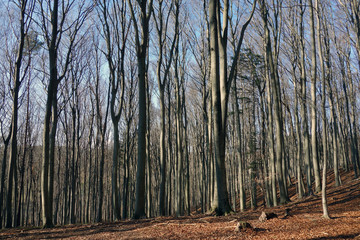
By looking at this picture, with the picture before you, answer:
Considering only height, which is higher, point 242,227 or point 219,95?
point 219,95

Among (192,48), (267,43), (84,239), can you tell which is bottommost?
(84,239)

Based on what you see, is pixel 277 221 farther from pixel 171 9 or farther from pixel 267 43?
pixel 171 9

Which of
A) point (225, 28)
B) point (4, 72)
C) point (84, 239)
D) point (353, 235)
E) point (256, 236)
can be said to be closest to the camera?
point (353, 235)

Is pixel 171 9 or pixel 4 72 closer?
pixel 171 9

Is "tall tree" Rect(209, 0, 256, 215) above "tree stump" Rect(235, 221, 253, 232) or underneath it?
above

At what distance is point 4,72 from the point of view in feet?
49.5

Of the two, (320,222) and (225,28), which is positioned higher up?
(225,28)

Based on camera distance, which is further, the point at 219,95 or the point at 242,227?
the point at 219,95

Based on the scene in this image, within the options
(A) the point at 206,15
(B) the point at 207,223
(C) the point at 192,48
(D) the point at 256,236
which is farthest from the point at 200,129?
(D) the point at 256,236

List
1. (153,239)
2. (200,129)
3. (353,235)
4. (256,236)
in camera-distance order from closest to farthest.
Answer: (353,235)
(256,236)
(153,239)
(200,129)

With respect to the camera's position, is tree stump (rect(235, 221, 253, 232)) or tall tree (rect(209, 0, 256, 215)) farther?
tall tree (rect(209, 0, 256, 215))

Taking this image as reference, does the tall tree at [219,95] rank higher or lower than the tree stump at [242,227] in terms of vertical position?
higher

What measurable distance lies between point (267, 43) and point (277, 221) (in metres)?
7.48

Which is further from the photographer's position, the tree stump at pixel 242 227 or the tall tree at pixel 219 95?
the tall tree at pixel 219 95
